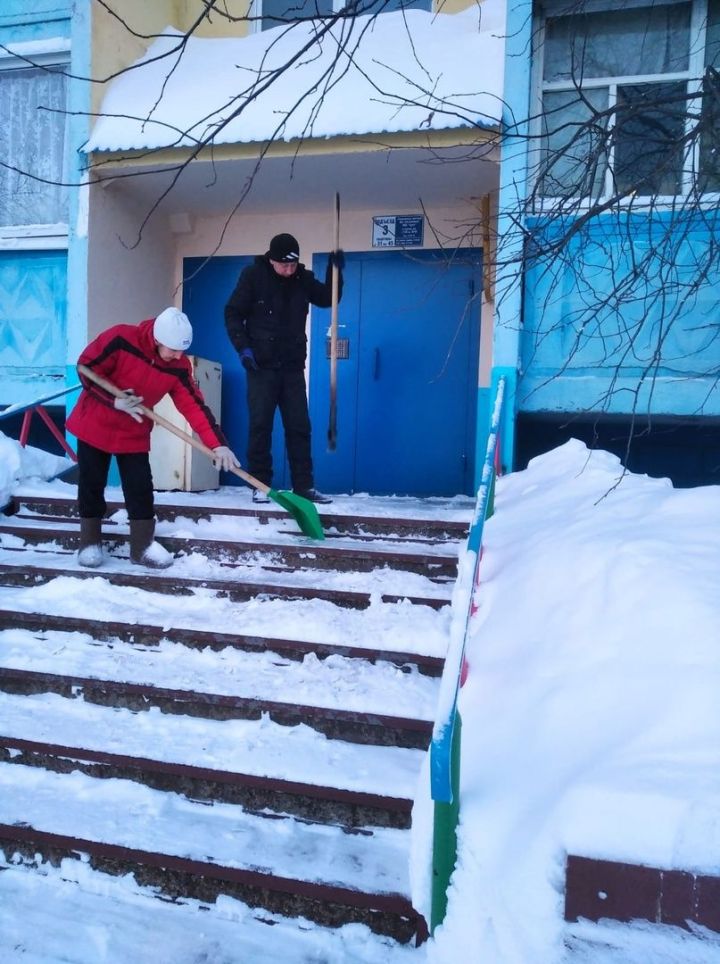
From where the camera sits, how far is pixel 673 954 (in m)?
1.59

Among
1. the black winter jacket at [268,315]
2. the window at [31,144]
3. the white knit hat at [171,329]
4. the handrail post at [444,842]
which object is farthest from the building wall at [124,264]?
the handrail post at [444,842]

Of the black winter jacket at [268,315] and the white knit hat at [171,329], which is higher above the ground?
the black winter jacket at [268,315]

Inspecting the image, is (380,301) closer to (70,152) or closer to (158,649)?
(70,152)

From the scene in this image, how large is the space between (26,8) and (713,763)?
7119 mm

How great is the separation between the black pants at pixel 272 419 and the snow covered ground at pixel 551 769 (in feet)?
5.01

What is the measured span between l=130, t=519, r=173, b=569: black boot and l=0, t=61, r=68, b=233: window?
3.40 m

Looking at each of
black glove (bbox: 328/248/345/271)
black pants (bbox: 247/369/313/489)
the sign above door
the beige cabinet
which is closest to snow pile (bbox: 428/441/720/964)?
black pants (bbox: 247/369/313/489)

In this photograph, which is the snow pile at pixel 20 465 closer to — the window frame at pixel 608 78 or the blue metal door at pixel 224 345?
the blue metal door at pixel 224 345

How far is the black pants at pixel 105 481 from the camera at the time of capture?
3.77 meters

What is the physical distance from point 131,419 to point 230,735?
1.84 meters

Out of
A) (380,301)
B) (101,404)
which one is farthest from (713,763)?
(380,301)

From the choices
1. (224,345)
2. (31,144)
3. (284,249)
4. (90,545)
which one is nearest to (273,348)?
(284,249)

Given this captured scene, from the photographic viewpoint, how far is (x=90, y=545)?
3826mm

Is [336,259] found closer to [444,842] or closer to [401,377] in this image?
[401,377]
